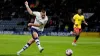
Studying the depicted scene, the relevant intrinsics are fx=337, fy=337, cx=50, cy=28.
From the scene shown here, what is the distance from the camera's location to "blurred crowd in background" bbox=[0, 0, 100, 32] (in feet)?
134

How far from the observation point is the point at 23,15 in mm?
44438

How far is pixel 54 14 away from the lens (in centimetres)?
4403

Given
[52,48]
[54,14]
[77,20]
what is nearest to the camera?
[52,48]

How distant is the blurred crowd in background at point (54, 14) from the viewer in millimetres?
40875

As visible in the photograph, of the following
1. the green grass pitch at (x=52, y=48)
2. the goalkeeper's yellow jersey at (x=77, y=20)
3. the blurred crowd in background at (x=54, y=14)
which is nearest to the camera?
the green grass pitch at (x=52, y=48)

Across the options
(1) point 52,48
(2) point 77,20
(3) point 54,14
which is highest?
(2) point 77,20

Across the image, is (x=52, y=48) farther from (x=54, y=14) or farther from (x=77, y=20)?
(x=54, y=14)

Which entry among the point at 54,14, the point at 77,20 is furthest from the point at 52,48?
the point at 54,14

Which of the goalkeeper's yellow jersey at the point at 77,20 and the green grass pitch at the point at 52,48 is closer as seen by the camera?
the green grass pitch at the point at 52,48

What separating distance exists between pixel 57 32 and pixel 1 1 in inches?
496

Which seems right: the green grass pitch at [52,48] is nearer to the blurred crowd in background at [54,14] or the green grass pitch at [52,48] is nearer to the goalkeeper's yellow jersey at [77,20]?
the goalkeeper's yellow jersey at [77,20]

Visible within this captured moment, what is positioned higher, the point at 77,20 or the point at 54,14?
the point at 77,20

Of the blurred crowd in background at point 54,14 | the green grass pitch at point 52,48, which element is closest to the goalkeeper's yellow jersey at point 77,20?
the green grass pitch at point 52,48

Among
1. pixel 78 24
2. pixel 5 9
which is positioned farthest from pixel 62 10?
pixel 78 24
